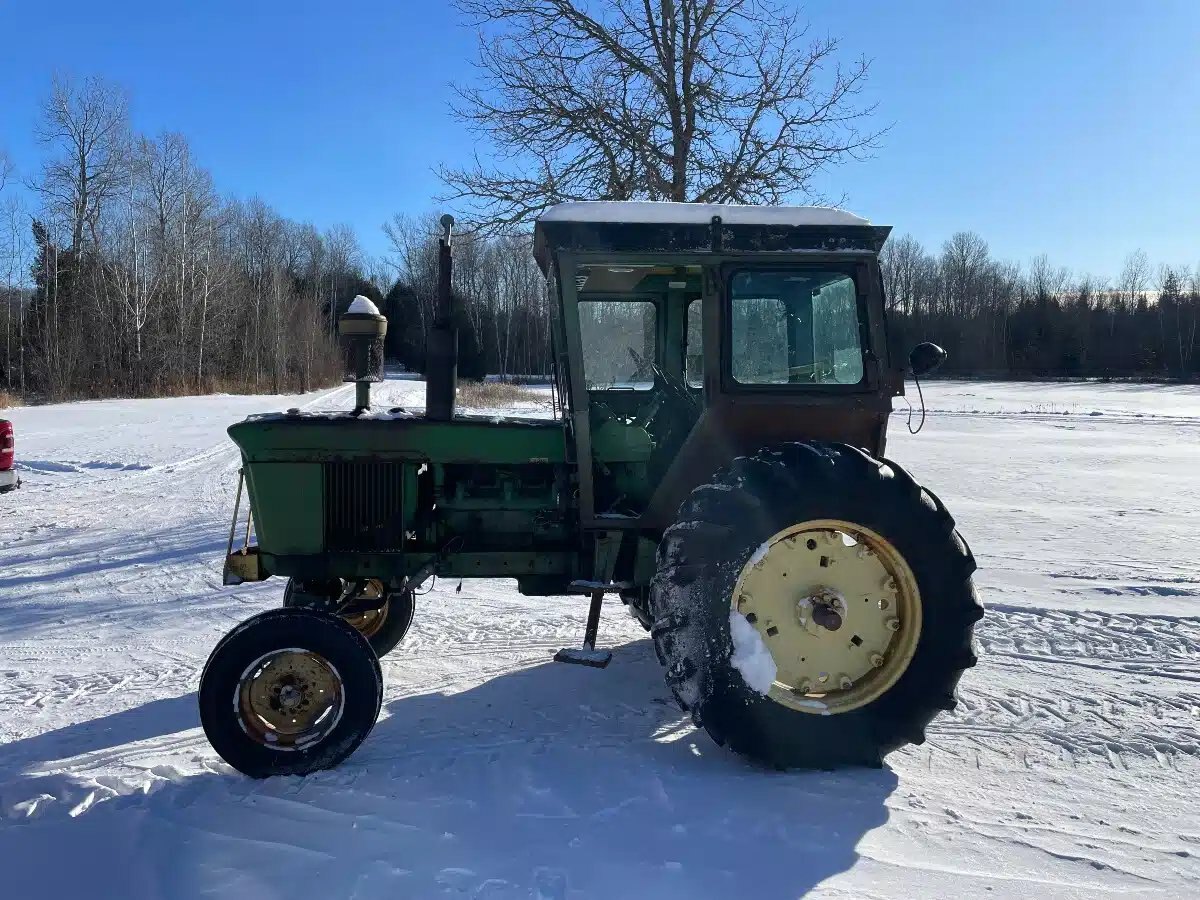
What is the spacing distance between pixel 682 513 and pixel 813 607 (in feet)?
2.26

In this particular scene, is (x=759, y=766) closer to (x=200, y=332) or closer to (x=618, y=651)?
(x=618, y=651)

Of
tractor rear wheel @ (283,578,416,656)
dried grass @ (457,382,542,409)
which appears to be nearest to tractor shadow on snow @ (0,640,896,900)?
tractor rear wheel @ (283,578,416,656)

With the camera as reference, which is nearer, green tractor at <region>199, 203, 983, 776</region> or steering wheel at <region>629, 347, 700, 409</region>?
green tractor at <region>199, 203, 983, 776</region>

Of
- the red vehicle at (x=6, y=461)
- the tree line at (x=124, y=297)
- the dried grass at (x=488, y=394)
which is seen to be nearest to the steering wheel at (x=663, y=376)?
the dried grass at (x=488, y=394)

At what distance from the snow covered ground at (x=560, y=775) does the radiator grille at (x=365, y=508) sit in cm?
81

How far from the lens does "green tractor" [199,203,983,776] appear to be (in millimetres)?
3215

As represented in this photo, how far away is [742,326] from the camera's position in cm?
369

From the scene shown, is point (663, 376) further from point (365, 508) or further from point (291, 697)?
point (291, 697)

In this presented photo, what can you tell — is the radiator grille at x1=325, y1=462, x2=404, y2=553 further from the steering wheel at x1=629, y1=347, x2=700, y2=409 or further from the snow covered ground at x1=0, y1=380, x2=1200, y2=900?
the steering wheel at x1=629, y1=347, x2=700, y2=409

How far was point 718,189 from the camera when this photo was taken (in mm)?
9336

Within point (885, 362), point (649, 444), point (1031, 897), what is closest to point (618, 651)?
point (649, 444)

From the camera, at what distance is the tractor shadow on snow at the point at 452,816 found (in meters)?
2.59

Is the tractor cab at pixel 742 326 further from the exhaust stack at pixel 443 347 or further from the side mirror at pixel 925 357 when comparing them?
the exhaust stack at pixel 443 347

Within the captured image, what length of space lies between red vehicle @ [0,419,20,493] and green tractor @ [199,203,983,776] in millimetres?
6878
